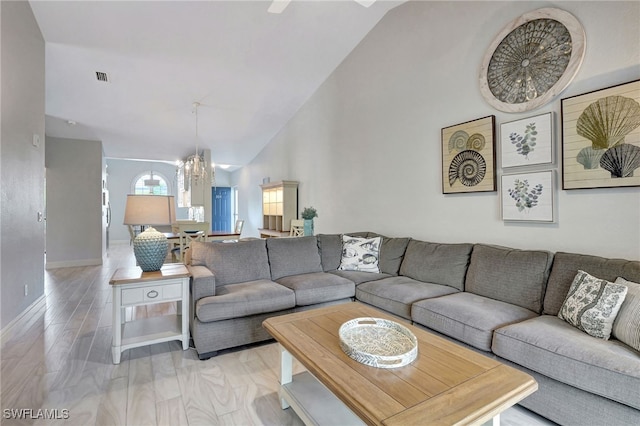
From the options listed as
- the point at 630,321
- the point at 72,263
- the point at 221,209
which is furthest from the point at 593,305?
the point at 221,209

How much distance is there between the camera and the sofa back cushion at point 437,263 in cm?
276

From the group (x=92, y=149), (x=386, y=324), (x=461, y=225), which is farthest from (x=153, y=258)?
(x=92, y=149)

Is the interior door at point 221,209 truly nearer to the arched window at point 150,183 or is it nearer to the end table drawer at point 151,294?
the arched window at point 150,183

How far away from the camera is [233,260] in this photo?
9.73ft

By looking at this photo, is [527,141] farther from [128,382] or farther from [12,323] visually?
[12,323]

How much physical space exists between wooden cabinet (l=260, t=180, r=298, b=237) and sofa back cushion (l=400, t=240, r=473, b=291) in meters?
3.17

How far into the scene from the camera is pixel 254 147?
24.9 ft

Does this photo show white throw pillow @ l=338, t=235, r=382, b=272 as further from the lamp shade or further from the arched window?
the arched window

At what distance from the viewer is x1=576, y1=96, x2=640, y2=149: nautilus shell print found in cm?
202

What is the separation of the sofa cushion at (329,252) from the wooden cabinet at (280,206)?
8.17ft

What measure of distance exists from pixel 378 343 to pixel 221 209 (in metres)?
10.5

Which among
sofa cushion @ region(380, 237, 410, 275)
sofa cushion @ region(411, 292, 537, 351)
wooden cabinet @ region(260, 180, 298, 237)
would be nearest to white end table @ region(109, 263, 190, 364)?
sofa cushion @ region(411, 292, 537, 351)

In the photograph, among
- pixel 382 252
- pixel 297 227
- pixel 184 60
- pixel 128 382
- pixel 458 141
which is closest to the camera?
pixel 128 382

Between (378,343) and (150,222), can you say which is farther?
(150,222)
